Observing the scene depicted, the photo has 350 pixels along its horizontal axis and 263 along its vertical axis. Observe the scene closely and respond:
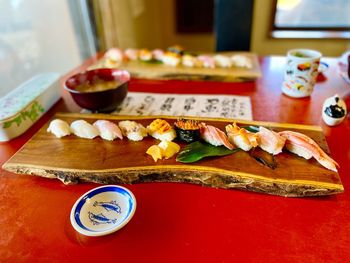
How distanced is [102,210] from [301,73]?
0.80 meters

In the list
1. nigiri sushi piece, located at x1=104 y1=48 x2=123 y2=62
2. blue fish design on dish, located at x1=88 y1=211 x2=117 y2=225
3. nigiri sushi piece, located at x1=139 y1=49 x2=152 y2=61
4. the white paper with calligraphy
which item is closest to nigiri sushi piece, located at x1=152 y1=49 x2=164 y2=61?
nigiri sushi piece, located at x1=139 y1=49 x2=152 y2=61

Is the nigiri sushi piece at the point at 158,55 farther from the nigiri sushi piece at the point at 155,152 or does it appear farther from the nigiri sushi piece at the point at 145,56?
the nigiri sushi piece at the point at 155,152

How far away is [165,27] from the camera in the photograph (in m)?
3.00

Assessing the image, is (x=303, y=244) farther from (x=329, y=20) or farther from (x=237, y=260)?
(x=329, y=20)

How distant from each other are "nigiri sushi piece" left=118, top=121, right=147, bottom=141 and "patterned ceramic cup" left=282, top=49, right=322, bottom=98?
1.90 ft

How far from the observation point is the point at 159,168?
64 cm

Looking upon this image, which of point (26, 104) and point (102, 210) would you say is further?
point (26, 104)

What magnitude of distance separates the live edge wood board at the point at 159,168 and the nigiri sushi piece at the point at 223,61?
1.80ft

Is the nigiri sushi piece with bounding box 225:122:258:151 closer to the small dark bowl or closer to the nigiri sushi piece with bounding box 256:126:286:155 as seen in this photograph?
the nigiri sushi piece with bounding box 256:126:286:155

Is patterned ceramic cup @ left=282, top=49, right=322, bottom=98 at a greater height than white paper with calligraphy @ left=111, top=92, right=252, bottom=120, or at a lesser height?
greater

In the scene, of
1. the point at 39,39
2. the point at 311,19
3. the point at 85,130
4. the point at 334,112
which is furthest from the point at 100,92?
the point at 311,19

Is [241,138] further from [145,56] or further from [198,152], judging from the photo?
[145,56]

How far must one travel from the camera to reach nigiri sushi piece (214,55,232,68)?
1223 mm

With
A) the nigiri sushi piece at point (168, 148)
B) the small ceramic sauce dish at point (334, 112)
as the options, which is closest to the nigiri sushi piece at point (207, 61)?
the small ceramic sauce dish at point (334, 112)
